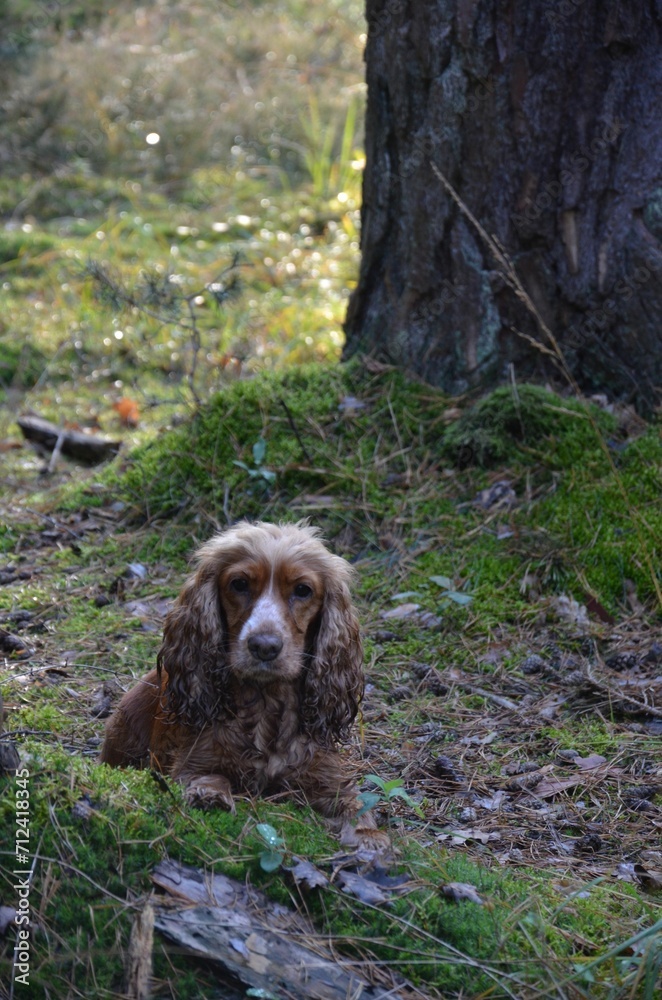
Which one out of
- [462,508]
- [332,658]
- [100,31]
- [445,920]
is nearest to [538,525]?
[462,508]

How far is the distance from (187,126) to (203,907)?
41.1ft

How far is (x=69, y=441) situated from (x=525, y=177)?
145 inches

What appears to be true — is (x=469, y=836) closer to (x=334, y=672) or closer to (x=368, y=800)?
(x=368, y=800)

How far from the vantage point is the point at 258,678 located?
380 cm

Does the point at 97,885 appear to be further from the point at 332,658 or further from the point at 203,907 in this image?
the point at 332,658

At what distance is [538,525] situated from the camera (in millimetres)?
5648

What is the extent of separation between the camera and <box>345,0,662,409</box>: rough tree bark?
5.75 metres

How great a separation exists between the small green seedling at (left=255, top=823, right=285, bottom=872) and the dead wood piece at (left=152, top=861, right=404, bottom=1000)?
0.30 ft

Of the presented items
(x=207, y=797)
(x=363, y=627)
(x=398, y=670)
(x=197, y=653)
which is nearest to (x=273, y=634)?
(x=197, y=653)

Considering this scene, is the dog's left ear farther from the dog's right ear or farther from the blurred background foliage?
the blurred background foliage

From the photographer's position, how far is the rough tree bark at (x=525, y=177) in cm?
575

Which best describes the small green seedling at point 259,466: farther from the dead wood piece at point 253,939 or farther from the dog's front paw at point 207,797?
the dead wood piece at point 253,939

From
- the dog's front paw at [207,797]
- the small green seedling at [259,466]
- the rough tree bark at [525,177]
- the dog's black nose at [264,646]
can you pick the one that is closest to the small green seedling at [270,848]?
the dog's front paw at [207,797]

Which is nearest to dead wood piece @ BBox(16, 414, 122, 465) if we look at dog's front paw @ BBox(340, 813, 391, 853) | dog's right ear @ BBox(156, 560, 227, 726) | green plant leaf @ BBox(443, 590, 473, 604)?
green plant leaf @ BBox(443, 590, 473, 604)
